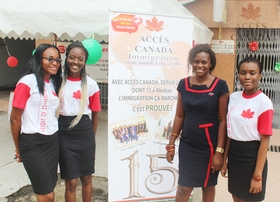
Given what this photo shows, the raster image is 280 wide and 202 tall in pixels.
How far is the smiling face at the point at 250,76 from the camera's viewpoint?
2.23 meters

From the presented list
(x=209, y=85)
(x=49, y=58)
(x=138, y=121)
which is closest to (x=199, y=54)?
(x=209, y=85)

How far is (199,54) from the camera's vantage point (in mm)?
2498

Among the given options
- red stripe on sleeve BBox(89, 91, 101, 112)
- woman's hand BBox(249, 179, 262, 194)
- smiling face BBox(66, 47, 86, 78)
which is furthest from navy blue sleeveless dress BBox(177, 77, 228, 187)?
smiling face BBox(66, 47, 86, 78)

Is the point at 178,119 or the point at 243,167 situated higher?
the point at 178,119

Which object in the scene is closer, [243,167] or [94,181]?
[243,167]

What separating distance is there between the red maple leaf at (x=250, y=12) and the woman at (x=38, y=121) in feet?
17.2

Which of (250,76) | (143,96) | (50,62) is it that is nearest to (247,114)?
(250,76)

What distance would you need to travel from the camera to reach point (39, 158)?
241cm

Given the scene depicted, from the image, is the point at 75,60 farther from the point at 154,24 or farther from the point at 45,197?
the point at 45,197

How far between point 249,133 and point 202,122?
386mm

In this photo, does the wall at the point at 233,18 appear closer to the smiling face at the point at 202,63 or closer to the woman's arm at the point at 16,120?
the smiling face at the point at 202,63

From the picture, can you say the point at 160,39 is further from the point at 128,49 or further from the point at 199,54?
the point at 199,54

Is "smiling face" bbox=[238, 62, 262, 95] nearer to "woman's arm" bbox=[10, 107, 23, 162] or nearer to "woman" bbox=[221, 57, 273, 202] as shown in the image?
"woman" bbox=[221, 57, 273, 202]

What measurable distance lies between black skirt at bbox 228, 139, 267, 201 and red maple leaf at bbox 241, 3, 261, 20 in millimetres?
Result: 5015
